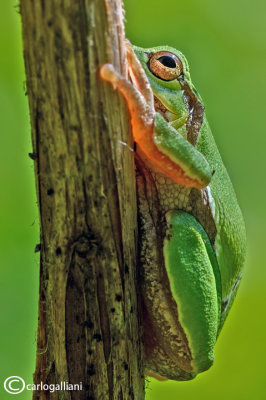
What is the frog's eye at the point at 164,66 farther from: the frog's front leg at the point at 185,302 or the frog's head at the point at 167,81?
the frog's front leg at the point at 185,302

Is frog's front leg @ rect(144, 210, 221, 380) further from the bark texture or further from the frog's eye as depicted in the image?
the frog's eye

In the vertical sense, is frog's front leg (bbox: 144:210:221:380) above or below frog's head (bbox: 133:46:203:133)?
below

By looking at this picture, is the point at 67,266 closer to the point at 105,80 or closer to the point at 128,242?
the point at 128,242

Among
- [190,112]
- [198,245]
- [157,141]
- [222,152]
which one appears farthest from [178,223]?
[222,152]

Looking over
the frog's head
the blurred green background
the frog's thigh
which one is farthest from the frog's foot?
the blurred green background

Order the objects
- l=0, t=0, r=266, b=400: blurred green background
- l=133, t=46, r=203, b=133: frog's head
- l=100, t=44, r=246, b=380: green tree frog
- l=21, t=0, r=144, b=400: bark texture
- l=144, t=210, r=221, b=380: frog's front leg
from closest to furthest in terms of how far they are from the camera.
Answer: l=21, t=0, r=144, b=400: bark texture → l=100, t=44, r=246, b=380: green tree frog → l=144, t=210, r=221, b=380: frog's front leg → l=133, t=46, r=203, b=133: frog's head → l=0, t=0, r=266, b=400: blurred green background

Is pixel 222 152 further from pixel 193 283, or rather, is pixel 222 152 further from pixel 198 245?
pixel 193 283
